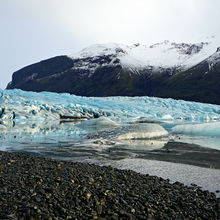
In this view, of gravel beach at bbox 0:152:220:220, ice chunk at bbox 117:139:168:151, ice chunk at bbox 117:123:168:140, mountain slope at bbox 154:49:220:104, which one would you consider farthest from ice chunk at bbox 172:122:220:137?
mountain slope at bbox 154:49:220:104

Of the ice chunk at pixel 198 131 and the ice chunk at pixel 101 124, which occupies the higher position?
the ice chunk at pixel 101 124

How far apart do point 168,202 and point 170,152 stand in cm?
767

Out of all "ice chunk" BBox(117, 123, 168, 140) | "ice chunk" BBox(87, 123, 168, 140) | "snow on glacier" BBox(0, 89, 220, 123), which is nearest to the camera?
"ice chunk" BBox(87, 123, 168, 140)

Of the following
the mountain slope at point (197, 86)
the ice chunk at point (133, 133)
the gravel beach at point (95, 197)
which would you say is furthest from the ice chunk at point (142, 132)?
the mountain slope at point (197, 86)

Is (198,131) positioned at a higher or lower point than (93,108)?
lower

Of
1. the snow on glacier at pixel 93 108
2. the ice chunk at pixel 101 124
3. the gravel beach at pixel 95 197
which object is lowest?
the gravel beach at pixel 95 197

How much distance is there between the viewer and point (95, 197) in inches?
233

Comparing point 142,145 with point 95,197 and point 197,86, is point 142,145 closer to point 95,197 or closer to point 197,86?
point 95,197

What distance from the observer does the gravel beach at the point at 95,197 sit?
5102 mm

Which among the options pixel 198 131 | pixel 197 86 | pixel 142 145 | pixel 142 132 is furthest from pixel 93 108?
pixel 197 86

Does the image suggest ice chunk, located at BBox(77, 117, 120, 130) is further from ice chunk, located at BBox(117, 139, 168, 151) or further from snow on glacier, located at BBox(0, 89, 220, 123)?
snow on glacier, located at BBox(0, 89, 220, 123)

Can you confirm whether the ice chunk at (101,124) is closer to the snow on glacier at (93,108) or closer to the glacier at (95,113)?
the glacier at (95,113)

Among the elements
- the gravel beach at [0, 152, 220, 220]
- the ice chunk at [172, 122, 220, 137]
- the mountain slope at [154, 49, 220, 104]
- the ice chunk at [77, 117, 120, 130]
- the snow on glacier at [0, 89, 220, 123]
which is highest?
the mountain slope at [154, 49, 220, 104]

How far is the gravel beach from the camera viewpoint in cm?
510
